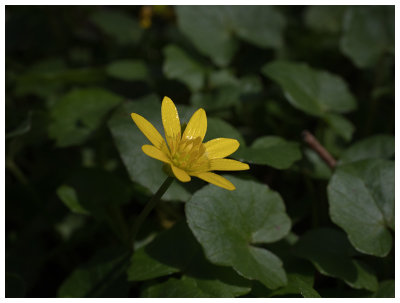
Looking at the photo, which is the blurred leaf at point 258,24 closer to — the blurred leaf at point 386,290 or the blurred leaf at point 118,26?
the blurred leaf at point 118,26

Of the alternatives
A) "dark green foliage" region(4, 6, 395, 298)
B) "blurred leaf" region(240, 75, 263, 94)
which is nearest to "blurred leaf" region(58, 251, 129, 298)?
"dark green foliage" region(4, 6, 395, 298)

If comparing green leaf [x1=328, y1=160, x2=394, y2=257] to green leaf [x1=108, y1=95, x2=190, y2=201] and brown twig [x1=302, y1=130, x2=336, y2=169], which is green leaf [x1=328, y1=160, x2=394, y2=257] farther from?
green leaf [x1=108, y1=95, x2=190, y2=201]

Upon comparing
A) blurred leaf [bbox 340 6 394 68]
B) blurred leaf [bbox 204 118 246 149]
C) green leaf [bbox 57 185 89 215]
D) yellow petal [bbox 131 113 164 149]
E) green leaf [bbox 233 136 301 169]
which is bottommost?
green leaf [bbox 57 185 89 215]

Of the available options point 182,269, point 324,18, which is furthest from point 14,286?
point 324,18

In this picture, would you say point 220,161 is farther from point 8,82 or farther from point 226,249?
point 8,82
